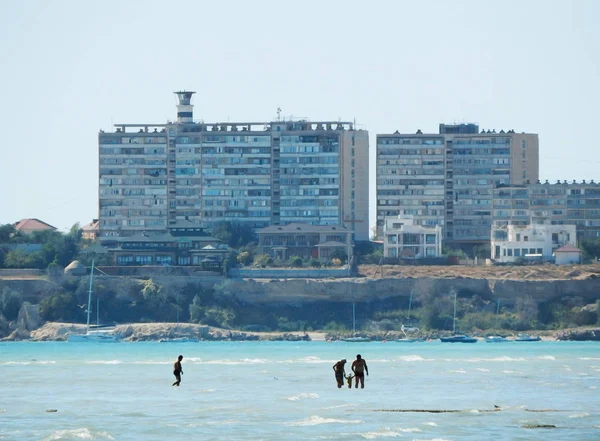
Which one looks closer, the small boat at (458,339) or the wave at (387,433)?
the wave at (387,433)

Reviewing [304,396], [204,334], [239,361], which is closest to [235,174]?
[204,334]

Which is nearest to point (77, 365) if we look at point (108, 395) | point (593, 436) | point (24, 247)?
point (108, 395)

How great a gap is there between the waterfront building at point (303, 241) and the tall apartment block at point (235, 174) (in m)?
10.5

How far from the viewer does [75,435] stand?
176 feet

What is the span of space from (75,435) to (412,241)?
4551 inches

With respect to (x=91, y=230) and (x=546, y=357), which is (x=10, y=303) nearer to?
(x=91, y=230)

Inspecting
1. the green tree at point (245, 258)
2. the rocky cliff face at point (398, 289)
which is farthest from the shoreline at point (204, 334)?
the green tree at point (245, 258)

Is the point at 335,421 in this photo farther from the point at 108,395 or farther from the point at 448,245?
the point at 448,245

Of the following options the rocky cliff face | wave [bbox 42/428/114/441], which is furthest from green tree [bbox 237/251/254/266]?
wave [bbox 42/428/114/441]

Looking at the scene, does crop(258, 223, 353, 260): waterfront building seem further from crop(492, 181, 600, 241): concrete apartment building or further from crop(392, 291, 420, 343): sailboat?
crop(492, 181, 600, 241): concrete apartment building

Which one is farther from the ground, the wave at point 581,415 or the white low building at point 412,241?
the white low building at point 412,241

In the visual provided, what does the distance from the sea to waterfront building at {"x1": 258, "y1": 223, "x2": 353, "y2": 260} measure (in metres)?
52.7

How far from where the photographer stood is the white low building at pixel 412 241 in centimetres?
16700

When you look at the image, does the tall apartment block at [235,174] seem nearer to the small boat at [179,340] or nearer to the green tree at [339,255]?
the green tree at [339,255]
